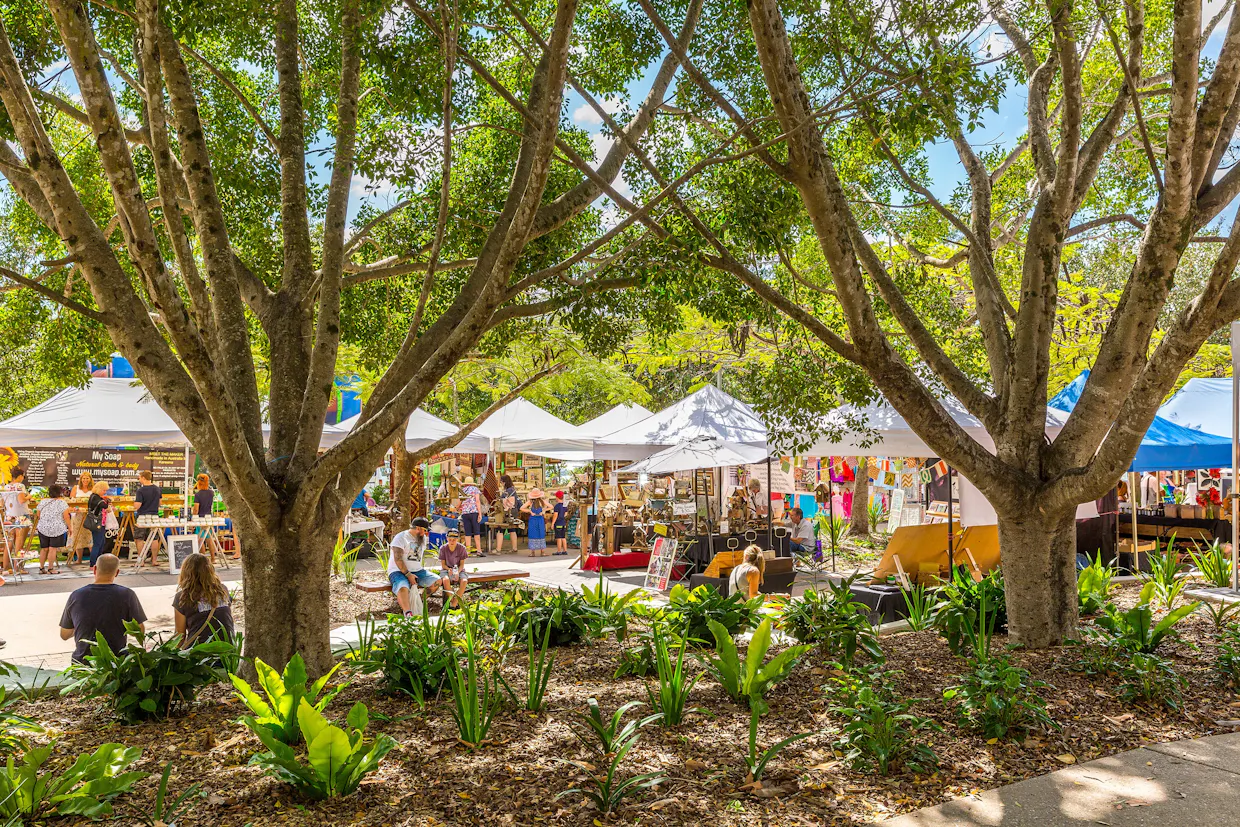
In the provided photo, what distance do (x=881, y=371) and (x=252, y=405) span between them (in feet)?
15.8

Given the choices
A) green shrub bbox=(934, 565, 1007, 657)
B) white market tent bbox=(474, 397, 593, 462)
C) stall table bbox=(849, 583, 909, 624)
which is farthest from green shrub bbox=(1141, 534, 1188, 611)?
white market tent bbox=(474, 397, 593, 462)

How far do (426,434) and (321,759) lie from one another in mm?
13448

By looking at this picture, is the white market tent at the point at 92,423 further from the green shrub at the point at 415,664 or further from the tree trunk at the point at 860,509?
the tree trunk at the point at 860,509

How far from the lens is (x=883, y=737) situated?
4617 millimetres

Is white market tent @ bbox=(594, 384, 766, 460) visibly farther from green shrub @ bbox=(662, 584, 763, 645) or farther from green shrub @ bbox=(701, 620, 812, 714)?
green shrub @ bbox=(701, 620, 812, 714)

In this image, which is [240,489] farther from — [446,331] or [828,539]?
[828,539]

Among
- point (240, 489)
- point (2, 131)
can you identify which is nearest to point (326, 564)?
point (240, 489)

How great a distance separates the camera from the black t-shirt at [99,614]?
6.61m

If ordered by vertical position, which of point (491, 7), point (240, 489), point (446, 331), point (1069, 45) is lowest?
point (240, 489)

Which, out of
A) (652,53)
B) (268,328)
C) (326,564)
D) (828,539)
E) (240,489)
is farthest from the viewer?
(828,539)

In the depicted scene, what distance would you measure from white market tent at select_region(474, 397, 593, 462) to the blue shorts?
7404mm

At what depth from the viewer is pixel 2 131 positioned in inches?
265

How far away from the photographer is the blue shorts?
33.5 ft

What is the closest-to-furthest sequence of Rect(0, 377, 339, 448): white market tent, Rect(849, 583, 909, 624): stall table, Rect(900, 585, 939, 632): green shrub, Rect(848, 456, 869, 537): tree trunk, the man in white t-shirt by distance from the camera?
Rect(900, 585, 939, 632): green shrub < Rect(849, 583, 909, 624): stall table < the man in white t-shirt < Rect(0, 377, 339, 448): white market tent < Rect(848, 456, 869, 537): tree trunk
